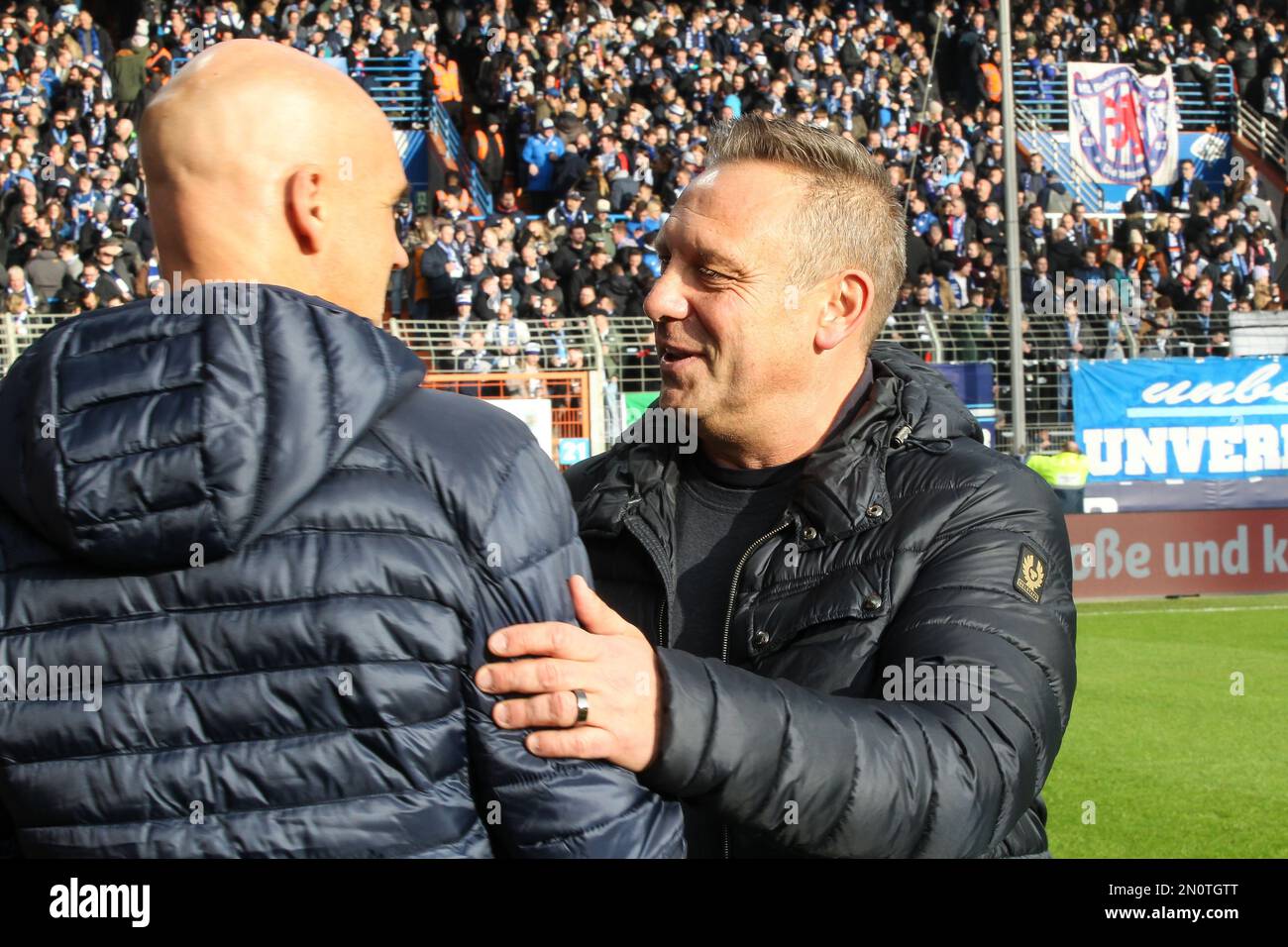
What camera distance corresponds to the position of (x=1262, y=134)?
84.6 ft

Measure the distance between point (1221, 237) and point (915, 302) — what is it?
6115 mm

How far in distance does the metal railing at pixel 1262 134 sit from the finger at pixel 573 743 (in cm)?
2722

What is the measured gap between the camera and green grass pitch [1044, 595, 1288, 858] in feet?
18.5

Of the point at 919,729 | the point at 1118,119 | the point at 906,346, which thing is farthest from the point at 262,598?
the point at 1118,119

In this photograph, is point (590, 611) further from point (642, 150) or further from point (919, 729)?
point (642, 150)

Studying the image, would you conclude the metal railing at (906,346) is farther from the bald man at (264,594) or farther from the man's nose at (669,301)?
the bald man at (264,594)

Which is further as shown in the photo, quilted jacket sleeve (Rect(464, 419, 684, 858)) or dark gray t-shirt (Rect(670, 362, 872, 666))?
dark gray t-shirt (Rect(670, 362, 872, 666))

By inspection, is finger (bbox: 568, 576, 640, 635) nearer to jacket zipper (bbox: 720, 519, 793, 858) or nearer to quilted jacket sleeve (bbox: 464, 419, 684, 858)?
quilted jacket sleeve (bbox: 464, 419, 684, 858)

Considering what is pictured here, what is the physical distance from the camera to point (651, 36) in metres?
22.4

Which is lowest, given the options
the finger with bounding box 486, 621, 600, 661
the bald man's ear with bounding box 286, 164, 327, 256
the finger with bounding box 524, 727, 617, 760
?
the finger with bounding box 524, 727, 617, 760

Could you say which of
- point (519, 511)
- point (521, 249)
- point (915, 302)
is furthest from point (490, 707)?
point (915, 302)

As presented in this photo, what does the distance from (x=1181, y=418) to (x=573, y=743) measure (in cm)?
1484

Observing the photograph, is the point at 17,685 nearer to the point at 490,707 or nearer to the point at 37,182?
the point at 490,707

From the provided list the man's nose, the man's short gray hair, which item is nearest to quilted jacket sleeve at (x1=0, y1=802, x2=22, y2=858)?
the man's nose
